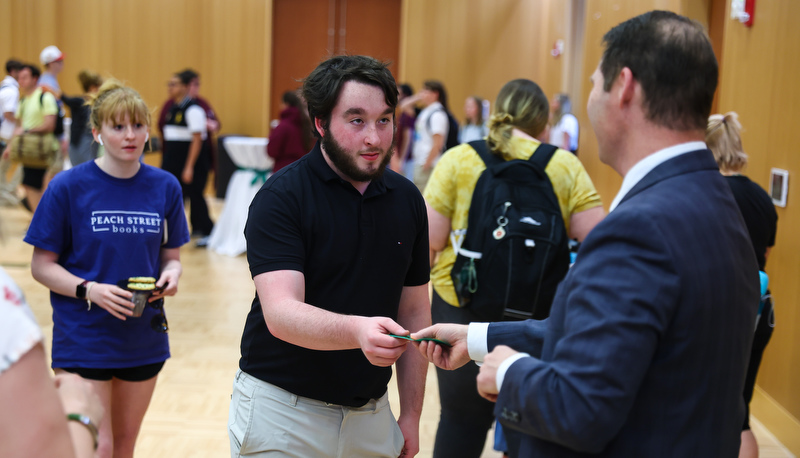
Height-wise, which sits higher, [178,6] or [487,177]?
[178,6]

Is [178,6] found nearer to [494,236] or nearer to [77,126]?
[77,126]

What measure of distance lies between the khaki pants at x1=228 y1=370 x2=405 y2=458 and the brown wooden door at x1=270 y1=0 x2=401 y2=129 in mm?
11864

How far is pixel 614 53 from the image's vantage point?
128 centimetres

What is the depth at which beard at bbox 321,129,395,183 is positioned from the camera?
1.81 meters

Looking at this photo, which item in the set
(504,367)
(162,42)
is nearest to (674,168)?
(504,367)

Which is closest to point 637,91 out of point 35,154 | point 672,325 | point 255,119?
point 672,325

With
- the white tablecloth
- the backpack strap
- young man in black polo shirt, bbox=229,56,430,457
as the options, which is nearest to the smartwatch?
young man in black polo shirt, bbox=229,56,430,457

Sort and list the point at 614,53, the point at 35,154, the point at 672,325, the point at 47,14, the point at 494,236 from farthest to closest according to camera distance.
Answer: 1. the point at 47,14
2. the point at 35,154
3. the point at 494,236
4. the point at 614,53
5. the point at 672,325

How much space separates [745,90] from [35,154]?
21.7 ft

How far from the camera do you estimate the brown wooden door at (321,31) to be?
13.3 meters

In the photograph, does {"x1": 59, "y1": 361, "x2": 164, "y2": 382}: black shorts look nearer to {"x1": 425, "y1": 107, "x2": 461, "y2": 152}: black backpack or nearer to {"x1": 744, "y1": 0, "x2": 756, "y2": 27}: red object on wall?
{"x1": 744, "y1": 0, "x2": 756, "y2": 27}: red object on wall

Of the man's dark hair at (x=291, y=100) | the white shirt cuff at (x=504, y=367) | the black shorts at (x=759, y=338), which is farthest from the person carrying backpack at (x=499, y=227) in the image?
the man's dark hair at (x=291, y=100)

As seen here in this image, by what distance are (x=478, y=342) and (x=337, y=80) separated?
705mm

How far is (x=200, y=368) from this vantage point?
4.55 meters
